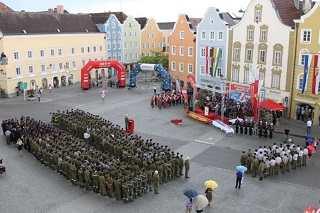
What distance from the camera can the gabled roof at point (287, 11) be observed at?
35.5 m

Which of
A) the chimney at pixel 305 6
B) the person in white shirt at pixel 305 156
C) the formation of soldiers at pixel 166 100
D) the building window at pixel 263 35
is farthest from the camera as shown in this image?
the formation of soldiers at pixel 166 100

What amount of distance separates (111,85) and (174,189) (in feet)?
120

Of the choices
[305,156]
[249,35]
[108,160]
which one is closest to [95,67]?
[249,35]

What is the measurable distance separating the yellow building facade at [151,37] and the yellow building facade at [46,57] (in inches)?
563

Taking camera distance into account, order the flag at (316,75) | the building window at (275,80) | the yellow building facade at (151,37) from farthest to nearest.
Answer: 1. the yellow building facade at (151,37)
2. the building window at (275,80)
3. the flag at (316,75)

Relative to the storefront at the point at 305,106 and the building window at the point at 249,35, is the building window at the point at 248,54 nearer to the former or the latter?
the building window at the point at 249,35

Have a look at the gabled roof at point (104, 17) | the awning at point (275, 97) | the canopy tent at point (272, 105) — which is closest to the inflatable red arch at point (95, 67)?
the gabled roof at point (104, 17)

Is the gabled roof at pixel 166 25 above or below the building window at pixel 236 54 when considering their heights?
above

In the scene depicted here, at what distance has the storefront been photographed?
107ft

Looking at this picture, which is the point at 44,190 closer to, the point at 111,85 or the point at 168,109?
the point at 168,109

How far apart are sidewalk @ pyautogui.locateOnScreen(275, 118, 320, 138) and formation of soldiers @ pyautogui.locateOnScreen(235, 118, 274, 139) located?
217 centimetres

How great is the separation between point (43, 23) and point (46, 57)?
4.94 meters

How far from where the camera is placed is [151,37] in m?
74.0

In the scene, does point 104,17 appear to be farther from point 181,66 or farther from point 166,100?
point 166,100
